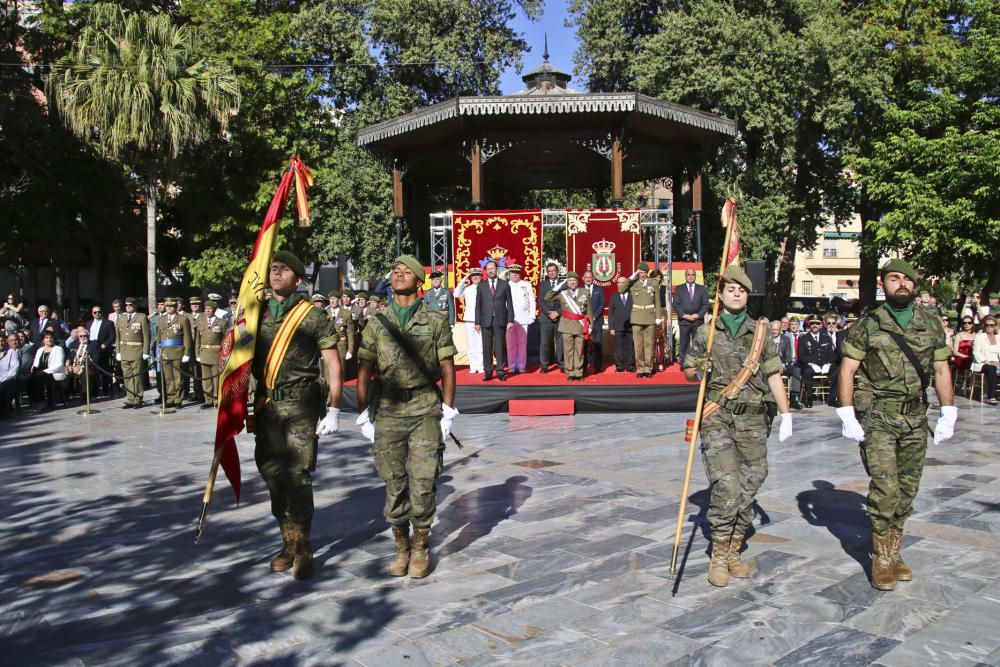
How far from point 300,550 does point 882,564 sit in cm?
373

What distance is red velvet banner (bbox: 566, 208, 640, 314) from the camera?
628 inches

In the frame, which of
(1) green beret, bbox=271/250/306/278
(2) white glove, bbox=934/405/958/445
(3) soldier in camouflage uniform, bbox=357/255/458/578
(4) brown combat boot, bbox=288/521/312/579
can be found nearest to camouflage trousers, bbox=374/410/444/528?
(3) soldier in camouflage uniform, bbox=357/255/458/578

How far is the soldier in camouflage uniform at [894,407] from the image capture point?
5.20 meters

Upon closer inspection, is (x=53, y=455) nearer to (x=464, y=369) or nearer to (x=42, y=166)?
(x=464, y=369)

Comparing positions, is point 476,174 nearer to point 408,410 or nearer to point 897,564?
point 408,410

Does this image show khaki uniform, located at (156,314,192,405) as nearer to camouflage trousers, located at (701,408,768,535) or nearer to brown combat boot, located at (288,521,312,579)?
brown combat boot, located at (288,521,312,579)

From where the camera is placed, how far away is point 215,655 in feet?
14.2

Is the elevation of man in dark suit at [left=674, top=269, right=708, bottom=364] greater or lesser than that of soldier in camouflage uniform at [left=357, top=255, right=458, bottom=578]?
greater

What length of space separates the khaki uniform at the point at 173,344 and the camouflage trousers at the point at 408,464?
32.1ft

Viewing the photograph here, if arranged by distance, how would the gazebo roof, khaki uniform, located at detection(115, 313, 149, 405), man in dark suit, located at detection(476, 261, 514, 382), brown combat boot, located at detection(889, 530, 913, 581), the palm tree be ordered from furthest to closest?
the palm tree → the gazebo roof → khaki uniform, located at detection(115, 313, 149, 405) → man in dark suit, located at detection(476, 261, 514, 382) → brown combat boot, located at detection(889, 530, 913, 581)

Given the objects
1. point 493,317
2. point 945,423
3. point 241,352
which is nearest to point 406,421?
point 241,352

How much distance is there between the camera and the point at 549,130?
18094mm

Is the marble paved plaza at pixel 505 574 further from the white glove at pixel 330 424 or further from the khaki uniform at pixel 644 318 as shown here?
the khaki uniform at pixel 644 318

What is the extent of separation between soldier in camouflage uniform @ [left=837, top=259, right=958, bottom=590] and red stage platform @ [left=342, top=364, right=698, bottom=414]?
7.44 m
